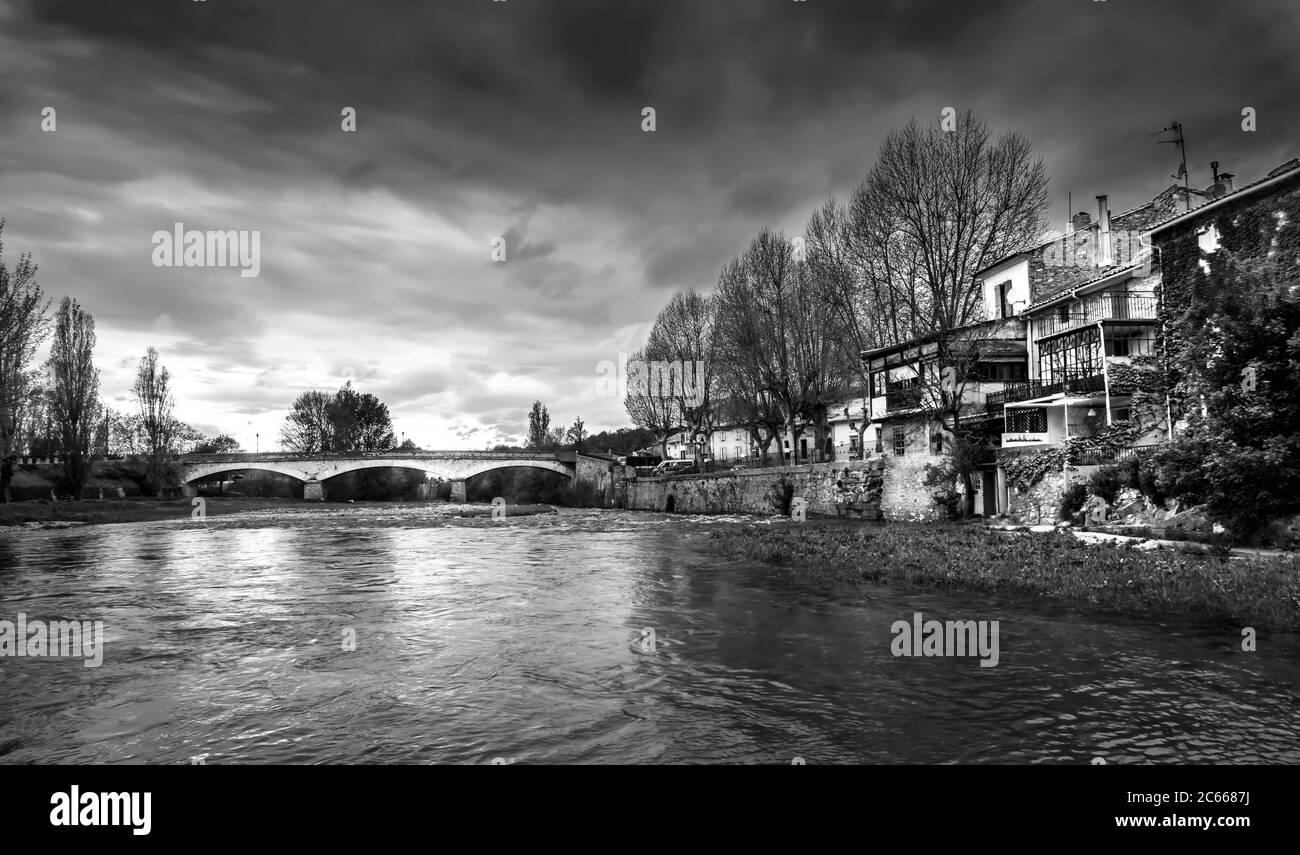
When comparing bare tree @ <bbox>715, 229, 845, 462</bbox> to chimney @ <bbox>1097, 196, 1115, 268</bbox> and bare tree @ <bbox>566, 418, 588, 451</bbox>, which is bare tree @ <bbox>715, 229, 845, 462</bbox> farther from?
bare tree @ <bbox>566, 418, 588, 451</bbox>

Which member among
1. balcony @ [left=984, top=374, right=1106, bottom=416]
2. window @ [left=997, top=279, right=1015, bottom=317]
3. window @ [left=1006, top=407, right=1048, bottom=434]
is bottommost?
window @ [left=1006, top=407, right=1048, bottom=434]

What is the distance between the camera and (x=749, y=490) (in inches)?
1976

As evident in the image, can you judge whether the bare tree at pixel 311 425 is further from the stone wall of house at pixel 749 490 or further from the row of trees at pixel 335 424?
the stone wall of house at pixel 749 490

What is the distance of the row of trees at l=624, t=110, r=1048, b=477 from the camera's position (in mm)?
30578

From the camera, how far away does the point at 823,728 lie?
23.2 feet

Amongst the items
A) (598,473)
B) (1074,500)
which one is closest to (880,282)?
(1074,500)

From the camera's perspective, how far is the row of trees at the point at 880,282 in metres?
30.6

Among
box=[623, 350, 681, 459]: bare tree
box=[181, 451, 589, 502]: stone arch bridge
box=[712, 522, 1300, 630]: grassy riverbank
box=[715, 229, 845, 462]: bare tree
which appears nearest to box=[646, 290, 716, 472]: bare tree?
box=[623, 350, 681, 459]: bare tree

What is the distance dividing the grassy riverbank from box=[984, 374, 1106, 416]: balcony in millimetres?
14982

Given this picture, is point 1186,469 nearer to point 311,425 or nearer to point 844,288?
point 844,288

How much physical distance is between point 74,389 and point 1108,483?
64751mm
